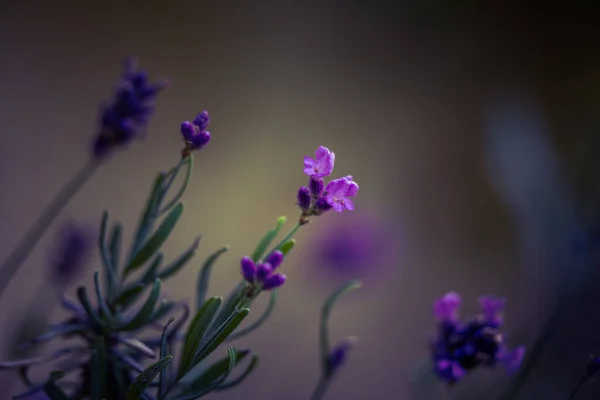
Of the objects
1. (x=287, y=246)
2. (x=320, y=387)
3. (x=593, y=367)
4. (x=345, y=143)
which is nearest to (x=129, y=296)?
(x=287, y=246)

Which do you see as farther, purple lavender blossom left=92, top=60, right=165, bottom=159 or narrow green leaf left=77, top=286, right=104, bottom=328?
purple lavender blossom left=92, top=60, right=165, bottom=159

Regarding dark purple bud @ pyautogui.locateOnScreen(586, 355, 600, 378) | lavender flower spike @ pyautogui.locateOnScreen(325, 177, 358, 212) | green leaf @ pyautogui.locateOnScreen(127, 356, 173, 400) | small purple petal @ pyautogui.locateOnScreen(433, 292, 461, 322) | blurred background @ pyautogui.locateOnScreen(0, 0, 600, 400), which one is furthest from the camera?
blurred background @ pyautogui.locateOnScreen(0, 0, 600, 400)

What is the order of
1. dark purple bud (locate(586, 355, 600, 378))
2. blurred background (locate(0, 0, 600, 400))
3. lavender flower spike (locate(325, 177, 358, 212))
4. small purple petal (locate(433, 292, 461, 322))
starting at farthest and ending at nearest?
blurred background (locate(0, 0, 600, 400)) < small purple petal (locate(433, 292, 461, 322)) < dark purple bud (locate(586, 355, 600, 378)) < lavender flower spike (locate(325, 177, 358, 212))

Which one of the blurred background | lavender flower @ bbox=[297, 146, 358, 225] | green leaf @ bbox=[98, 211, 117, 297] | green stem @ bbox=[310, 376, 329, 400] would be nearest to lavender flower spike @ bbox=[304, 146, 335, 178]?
lavender flower @ bbox=[297, 146, 358, 225]

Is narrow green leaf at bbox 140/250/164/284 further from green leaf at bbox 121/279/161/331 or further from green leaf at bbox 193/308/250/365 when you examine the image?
green leaf at bbox 193/308/250/365

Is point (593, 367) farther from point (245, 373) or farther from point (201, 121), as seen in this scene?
point (201, 121)

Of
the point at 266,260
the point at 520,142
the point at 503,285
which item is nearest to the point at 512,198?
the point at 520,142

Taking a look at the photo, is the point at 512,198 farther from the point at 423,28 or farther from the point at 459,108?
the point at 423,28

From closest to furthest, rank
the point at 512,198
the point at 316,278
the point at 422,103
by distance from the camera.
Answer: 1. the point at 316,278
2. the point at 512,198
3. the point at 422,103
